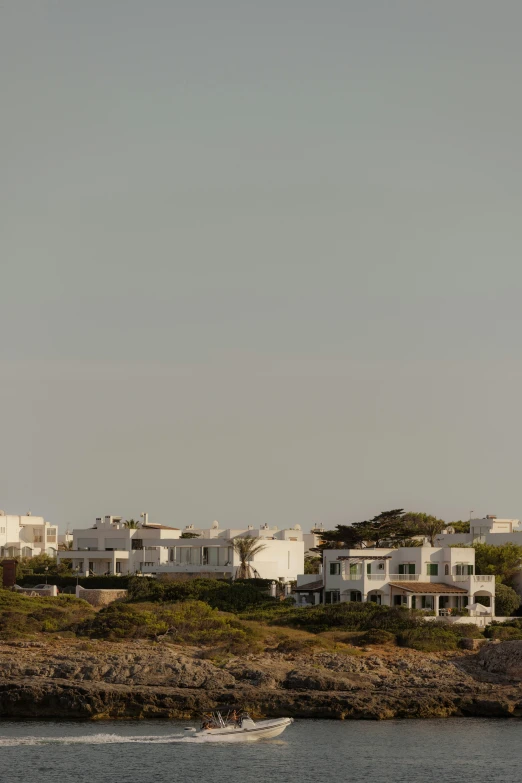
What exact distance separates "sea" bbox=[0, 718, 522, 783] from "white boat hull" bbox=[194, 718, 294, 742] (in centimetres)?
35

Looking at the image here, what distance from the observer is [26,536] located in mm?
144750

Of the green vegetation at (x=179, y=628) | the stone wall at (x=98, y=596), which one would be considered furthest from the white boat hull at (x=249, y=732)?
the stone wall at (x=98, y=596)

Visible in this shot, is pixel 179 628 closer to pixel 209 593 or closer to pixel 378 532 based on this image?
pixel 209 593

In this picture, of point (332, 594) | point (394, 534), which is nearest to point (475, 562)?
point (394, 534)

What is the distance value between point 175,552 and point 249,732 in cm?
5208

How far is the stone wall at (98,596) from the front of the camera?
90.8m

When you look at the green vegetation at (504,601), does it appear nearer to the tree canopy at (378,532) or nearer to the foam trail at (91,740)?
the tree canopy at (378,532)

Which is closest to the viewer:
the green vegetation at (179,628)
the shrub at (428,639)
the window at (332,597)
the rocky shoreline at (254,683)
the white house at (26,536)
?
the rocky shoreline at (254,683)

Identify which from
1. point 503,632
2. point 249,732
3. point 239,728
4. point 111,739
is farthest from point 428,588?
point 111,739

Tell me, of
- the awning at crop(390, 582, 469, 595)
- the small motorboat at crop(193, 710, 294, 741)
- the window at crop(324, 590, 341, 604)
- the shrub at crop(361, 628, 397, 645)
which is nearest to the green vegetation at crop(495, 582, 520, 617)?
the awning at crop(390, 582, 469, 595)

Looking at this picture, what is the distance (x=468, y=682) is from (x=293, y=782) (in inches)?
863

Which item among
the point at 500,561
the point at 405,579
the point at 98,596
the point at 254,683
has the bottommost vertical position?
the point at 254,683

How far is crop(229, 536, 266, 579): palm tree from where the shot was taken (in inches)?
3890

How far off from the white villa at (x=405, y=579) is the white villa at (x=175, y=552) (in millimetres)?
15072
